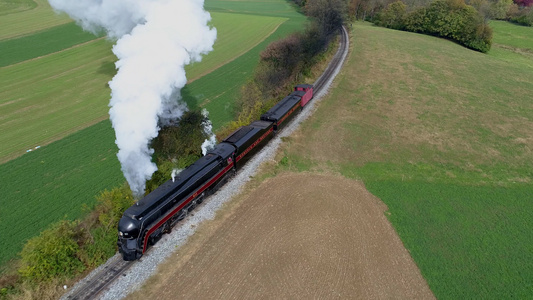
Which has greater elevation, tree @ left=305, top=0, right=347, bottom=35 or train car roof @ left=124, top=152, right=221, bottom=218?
tree @ left=305, top=0, right=347, bottom=35

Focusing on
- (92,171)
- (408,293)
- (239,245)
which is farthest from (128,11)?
(408,293)

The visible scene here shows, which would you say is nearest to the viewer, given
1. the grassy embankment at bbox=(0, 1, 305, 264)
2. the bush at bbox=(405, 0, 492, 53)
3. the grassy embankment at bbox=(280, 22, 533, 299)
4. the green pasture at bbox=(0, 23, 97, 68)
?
the grassy embankment at bbox=(280, 22, 533, 299)

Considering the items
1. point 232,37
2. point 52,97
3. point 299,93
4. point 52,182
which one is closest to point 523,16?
point 232,37

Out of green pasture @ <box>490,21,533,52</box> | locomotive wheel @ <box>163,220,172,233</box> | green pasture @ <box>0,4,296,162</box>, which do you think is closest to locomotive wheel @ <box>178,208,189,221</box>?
locomotive wheel @ <box>163,220,172,233</box>

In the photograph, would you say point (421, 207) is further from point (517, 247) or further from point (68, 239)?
point (68, 239)

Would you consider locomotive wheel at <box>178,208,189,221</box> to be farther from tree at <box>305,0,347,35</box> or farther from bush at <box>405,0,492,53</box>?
bush at <box>405,0,492,53</box>

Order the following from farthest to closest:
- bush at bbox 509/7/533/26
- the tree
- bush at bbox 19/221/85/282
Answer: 1. bush at bbox 509/7/533/26
2. the tree
3. bush at bbox 19/221/85/282
